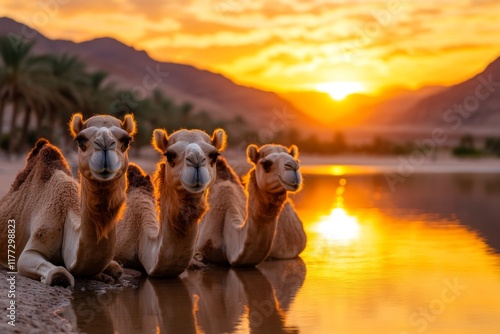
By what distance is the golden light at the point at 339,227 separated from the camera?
13613mm

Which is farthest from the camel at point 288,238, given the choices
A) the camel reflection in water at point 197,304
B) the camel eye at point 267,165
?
the camel eye at point 267,165

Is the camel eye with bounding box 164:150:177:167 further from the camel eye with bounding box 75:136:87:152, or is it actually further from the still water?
the still water

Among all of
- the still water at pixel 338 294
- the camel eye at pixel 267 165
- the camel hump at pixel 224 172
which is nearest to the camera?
the still water at pixel 338 294

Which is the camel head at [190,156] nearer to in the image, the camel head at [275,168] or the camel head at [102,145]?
the camel head at [102,145]

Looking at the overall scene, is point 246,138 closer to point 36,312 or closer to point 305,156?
point 305,156

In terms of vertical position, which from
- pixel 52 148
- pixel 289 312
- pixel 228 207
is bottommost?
pixel 289 312

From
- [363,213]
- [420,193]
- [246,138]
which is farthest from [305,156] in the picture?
[363,213]

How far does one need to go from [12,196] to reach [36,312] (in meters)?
2.49

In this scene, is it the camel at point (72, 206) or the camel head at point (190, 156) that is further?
the camel head at point (190, 156)

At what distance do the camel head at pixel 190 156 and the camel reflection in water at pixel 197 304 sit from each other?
1068 millimetres

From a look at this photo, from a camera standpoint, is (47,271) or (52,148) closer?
(47,271)

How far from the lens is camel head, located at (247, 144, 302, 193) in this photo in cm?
854

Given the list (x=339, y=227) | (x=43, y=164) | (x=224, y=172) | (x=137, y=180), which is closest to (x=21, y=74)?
(x=339, y=227)

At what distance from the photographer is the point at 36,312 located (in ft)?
22.1
